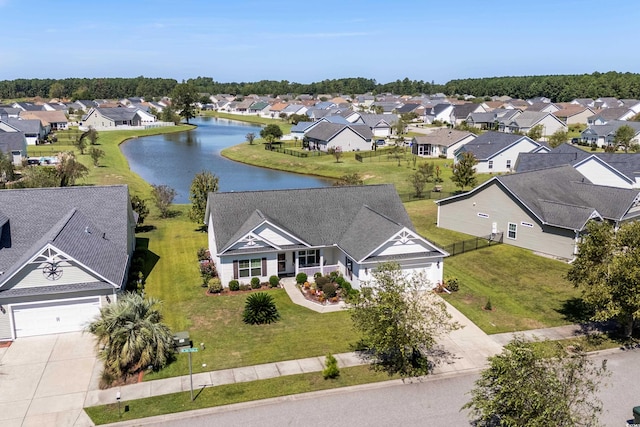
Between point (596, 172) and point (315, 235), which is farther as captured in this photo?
point (596, 172)

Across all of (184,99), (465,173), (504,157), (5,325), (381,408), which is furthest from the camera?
(184,99)

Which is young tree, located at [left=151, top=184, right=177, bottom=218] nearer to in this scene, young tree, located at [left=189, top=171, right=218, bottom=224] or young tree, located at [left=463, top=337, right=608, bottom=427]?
young tree, located at [left=189, top=171, right=218, bottom=224]

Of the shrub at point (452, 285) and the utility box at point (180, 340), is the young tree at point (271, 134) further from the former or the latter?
the utility box at point (180, 340)

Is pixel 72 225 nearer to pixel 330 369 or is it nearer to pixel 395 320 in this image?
pixel 330 369

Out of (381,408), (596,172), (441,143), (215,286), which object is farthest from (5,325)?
(441,143)

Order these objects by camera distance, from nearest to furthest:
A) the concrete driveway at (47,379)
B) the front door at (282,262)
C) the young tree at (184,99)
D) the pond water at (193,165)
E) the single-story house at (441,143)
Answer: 1. the concrete driveway at (47,379)
2. the front door at (282,262)
3. the pond water at (193,165)
4. the single-story house at (441,143)
5. the young tree at (184,99)

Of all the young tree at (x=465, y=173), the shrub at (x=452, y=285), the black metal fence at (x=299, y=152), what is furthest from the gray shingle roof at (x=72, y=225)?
the black metal fence at (x=299, y=152)
